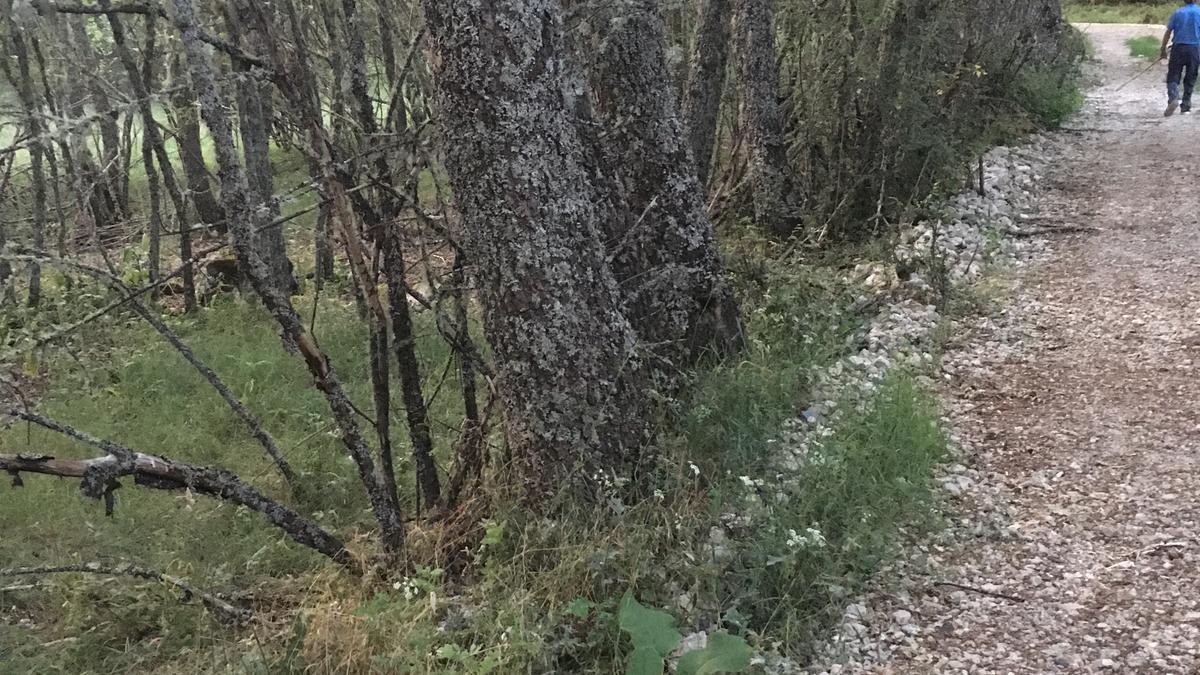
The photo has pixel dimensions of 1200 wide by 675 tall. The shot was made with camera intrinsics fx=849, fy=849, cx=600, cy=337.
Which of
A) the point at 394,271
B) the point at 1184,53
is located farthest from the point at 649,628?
the point at 1184,53

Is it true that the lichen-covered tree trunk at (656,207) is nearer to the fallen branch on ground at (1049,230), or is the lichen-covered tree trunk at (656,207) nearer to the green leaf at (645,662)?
the green leaf at (645,662)

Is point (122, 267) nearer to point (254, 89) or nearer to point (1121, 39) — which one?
point (254, 89)

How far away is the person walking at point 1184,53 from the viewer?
452 inches

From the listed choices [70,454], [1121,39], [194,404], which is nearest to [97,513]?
[70,454]

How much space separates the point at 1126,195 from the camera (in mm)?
8078

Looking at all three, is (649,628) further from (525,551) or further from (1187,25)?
(1187,25)

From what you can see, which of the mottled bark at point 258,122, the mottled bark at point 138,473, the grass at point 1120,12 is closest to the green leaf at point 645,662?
the mottled bark at point 138,473

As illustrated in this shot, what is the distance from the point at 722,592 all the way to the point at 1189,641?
1589mm

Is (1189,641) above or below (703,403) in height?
→ below

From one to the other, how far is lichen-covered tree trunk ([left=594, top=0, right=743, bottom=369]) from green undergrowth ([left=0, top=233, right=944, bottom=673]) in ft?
1.09

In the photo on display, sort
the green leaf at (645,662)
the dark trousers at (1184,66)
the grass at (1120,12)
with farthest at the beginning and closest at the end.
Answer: the grass at (1120,12) → the dark trousers at (1184,66) → the green leaf at (645,662)

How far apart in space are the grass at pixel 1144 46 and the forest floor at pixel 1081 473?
11.4 m

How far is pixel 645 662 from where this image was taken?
260 cm

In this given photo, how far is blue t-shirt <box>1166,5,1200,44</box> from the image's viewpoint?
1141 cm
